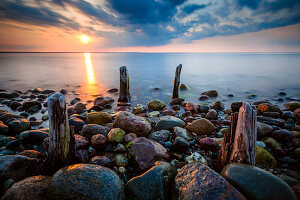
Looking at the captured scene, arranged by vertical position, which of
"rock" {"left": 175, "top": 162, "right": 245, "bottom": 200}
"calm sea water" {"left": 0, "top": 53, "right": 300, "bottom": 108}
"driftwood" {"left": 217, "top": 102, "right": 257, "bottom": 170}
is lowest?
"calm sea water" {"left": 0, "top": 53, "right": 300, "bottom": 108}

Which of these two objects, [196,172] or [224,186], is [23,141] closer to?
[196,172]

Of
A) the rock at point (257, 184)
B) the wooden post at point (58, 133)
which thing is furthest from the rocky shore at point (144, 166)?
the wooden post at point (58, 133)

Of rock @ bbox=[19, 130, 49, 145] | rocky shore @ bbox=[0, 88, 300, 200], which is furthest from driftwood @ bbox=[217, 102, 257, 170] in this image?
rock @ bbox=[19, 130, 49, 145]

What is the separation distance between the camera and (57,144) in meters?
2.96

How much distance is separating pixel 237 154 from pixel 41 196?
3795 mm

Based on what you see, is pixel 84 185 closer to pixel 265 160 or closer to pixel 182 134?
pixel 182 134

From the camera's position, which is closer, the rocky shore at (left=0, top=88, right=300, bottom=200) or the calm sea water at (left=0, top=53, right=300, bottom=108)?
the rocky shore at (left=0, top=88, right=300, bottom=200)

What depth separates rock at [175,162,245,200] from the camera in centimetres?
222

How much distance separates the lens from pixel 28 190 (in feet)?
7.97

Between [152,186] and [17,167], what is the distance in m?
2.75

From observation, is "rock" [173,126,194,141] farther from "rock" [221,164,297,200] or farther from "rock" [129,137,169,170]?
"rock" [221,164,297,200]

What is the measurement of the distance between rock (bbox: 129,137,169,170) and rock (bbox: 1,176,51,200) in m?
2.01

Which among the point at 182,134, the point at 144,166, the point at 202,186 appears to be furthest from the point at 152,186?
the point at 182,134

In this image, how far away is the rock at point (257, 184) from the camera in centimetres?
223
